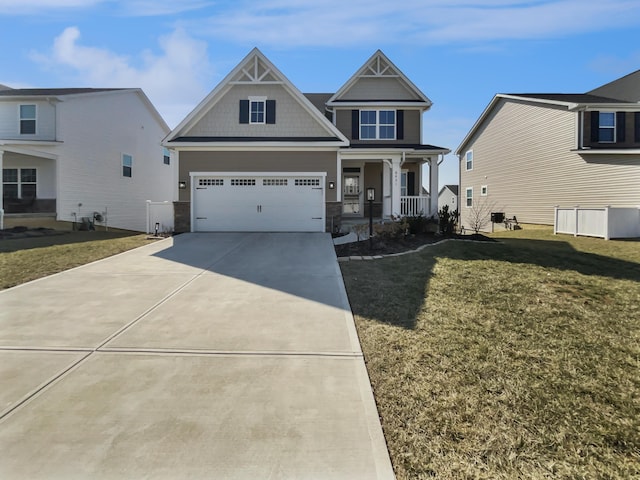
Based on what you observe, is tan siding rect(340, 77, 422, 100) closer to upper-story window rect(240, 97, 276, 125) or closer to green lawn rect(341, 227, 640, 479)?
upper-story window rect(240, 97, 276, 125)

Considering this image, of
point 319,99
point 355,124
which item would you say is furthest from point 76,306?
A: point 319,99

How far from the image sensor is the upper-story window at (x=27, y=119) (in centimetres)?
1833

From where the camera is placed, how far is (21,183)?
18.6 meters

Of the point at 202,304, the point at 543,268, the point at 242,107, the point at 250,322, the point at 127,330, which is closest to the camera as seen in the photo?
the point at 127,330

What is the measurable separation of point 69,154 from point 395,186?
15751mm

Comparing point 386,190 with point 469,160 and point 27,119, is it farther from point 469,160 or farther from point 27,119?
point 27,119

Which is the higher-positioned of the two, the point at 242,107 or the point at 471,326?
the point at 242,107

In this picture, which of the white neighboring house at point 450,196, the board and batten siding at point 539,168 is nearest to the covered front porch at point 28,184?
the board and batten siding at point 539,168

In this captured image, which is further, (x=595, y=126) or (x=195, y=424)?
(x=595, y=126)

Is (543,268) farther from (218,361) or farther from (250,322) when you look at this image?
(218,361)

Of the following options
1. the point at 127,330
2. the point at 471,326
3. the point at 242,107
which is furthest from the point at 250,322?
the point at 242,107

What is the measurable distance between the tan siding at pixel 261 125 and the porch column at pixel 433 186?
4683mm

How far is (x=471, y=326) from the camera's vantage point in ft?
15.6

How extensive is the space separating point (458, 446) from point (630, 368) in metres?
2.35
